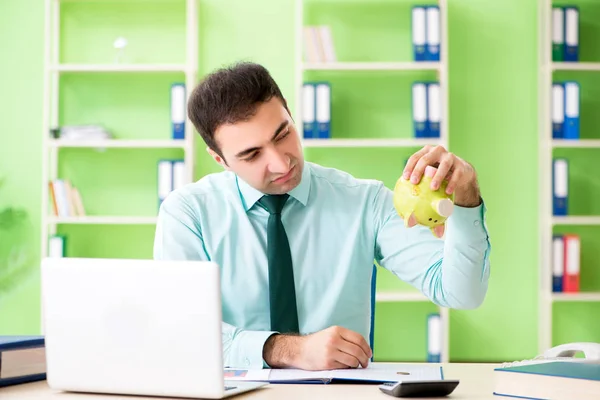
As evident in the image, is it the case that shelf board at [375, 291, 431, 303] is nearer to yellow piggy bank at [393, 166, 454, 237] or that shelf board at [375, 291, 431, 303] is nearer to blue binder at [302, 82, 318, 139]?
blue binder at [302, 82, 318, 139]

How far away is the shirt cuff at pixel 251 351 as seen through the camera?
1602 mm

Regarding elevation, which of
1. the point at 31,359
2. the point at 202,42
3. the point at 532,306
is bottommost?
the point at 532,306

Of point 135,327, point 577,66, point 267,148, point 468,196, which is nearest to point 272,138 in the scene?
point 267,148

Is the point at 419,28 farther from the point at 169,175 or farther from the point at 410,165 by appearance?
the point at 410,165

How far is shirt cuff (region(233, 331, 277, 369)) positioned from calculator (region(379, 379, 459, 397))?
1.25 feet

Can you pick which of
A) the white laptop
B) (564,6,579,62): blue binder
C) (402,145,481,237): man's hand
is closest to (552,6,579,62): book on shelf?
(564,6,579,62): blue binder

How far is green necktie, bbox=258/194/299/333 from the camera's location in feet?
6.03

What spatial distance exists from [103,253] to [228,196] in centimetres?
247

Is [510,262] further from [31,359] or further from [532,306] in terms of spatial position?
[31,359]

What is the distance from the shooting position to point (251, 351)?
1611mm

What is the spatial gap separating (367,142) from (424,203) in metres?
2.62

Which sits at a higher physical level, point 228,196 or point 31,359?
point 228,196

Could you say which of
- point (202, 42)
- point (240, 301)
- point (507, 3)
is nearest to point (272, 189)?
point (240, 301)

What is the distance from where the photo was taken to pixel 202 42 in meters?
4.25
